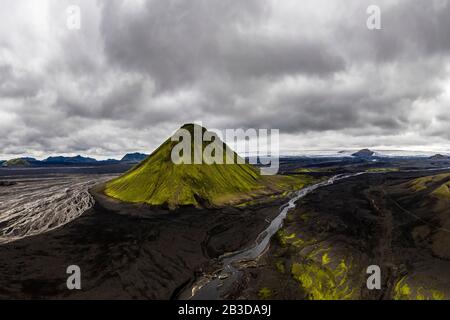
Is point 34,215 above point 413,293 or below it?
above

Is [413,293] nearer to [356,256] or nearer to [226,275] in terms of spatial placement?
[356,256]

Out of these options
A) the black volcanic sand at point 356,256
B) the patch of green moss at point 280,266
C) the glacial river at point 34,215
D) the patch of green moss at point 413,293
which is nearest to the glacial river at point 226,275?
the black volcanic sand at point 356,256

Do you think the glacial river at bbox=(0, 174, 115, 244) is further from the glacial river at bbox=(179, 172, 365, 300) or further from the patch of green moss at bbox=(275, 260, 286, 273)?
the patch of green moss at bbox=(275, 260, 286, 273)

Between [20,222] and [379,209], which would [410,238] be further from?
[20,222]

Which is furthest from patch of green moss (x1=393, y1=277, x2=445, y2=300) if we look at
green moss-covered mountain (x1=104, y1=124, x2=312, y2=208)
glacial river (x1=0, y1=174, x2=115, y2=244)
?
glacial river (x1=0, y1=174, x2=115, y2=244)

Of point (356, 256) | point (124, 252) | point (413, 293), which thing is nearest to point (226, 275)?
point (124, 252)

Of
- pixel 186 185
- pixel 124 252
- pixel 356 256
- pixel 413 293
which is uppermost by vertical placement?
pixel 186 185
